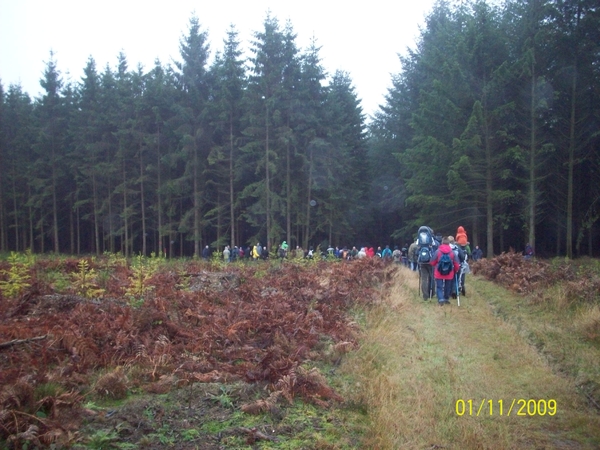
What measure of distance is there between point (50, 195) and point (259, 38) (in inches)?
1062

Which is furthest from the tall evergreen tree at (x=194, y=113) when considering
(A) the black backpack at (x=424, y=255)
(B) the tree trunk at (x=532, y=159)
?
(A) the black backpack at (x=424, y=255)

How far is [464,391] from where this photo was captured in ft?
20.6

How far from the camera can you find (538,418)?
5.62 m


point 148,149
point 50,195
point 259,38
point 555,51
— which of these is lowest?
point 50,195

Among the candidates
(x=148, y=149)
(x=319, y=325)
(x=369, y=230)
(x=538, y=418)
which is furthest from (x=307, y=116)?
(x=538, y=418)

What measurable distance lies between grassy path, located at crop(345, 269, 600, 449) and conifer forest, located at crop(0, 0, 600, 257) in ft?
79.8

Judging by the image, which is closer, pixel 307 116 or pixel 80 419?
pixel 80 419

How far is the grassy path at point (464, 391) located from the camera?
16.6 ft

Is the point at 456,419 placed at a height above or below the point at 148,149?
below

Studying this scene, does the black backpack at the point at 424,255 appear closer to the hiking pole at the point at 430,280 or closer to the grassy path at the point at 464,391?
the hiking pole at the point at 430,280

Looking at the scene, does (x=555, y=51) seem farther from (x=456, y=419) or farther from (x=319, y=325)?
(x=456, y=419)

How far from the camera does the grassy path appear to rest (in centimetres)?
505
